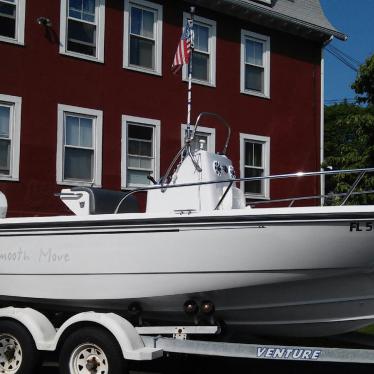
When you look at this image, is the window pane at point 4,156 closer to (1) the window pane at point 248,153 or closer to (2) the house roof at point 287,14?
(2) the house roof at point 287,14

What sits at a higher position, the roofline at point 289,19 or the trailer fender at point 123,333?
the roofline at point 289,19

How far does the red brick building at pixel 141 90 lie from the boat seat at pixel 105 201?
5007 mm

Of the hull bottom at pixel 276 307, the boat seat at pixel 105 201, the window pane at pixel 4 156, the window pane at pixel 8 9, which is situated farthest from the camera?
the window pane at pixel 8 9

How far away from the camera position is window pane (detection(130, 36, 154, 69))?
14.3 m

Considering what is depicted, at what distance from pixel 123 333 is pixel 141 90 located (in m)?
8.71

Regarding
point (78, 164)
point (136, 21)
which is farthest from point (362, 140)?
point (78, 164)

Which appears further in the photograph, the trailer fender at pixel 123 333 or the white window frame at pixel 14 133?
the white window frame at pixel 14 133

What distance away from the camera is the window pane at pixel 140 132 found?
14.1 meters

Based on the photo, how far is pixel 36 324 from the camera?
6.64m

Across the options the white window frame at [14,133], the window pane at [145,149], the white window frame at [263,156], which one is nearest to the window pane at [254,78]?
the white window frame at [263,156]

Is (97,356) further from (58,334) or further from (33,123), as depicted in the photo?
(33,123)

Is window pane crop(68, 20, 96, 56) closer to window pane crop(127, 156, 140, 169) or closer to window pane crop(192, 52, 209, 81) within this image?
window pane crop(127, 156, 140, 169)

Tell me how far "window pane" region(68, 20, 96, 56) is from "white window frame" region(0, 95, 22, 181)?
66.6 inches

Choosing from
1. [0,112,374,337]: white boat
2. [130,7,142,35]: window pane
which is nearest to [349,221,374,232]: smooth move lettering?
[0,112,374,337]: white boat
